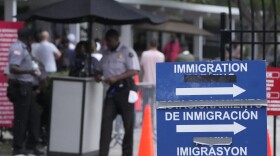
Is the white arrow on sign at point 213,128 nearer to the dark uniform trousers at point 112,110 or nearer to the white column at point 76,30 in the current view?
the dark uniform trousers at point 112,110

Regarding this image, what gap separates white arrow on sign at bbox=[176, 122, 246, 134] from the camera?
6316mm

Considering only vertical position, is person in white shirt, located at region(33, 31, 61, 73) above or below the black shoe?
above

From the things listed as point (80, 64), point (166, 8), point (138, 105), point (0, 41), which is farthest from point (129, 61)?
point (166, 8)

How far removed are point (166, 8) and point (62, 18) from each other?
16.2 meters

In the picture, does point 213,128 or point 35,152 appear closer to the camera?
point 213,128

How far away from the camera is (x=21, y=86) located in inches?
426

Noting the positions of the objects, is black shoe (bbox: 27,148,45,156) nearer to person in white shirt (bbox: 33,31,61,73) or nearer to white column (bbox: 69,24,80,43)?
person in white shirt (bbox: 33,31,61,73)

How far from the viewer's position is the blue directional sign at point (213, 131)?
20.7 feet

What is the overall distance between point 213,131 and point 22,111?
5.18 meters

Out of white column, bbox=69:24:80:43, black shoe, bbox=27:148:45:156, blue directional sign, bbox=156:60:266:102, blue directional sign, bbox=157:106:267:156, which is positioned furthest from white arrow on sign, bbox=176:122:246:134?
white column, bbox=69:24:80:43

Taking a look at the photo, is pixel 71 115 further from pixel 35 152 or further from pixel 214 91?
pixel 214 91

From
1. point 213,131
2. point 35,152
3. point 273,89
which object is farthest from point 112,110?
point 213,131

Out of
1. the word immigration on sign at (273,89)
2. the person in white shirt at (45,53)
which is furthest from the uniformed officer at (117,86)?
the person in white shirt at (45,53)

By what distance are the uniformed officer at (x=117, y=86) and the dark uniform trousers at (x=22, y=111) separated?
103 cm
